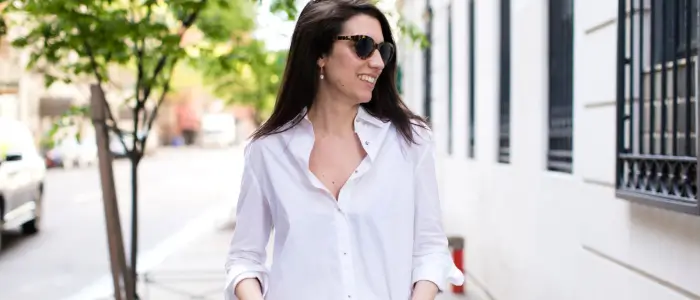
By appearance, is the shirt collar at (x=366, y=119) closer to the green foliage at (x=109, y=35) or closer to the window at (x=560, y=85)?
the green foliage at (x=109, y=35)

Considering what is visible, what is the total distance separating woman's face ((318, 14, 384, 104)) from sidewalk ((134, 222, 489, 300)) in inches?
231

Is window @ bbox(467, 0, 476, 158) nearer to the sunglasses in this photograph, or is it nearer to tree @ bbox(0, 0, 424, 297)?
tree @ bbox(0, 0, 424, 297)

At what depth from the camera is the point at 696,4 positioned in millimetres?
3672

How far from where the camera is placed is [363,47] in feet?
6.70

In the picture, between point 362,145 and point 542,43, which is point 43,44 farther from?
point 362,145

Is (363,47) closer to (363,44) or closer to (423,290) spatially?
(363,44)

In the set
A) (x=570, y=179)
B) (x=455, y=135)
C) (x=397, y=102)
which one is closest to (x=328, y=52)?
(x=397, y=102)

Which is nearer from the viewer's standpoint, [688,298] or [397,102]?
[397,102]

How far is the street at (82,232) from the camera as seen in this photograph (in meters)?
10.3

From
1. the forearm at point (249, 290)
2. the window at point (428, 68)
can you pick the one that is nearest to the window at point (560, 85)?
the forearm at point (249, 290)

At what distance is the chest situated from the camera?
80.0 inches

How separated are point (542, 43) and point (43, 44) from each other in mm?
3496

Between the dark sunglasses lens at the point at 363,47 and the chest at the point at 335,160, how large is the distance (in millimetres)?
199

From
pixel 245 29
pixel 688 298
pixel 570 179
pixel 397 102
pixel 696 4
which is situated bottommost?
pixel 688 298
